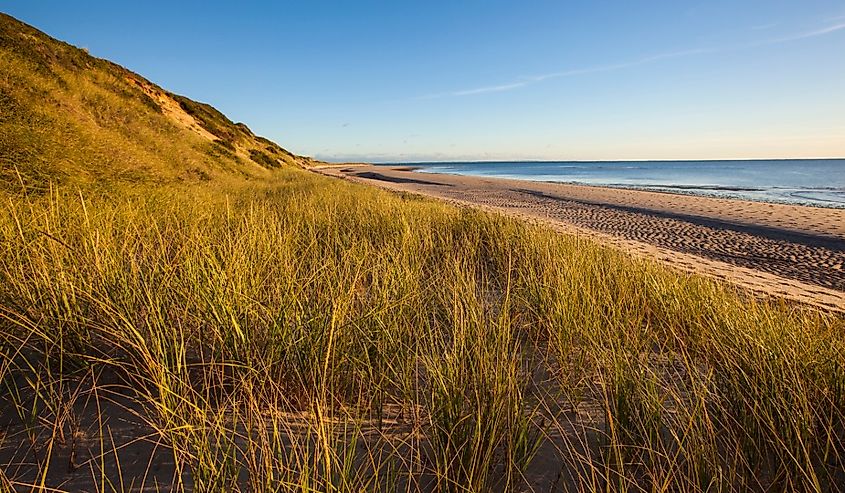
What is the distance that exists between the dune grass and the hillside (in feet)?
7.59

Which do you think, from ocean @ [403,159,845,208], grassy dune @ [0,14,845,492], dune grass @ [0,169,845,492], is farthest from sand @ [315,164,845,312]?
ocean @ [403,159,845,208]

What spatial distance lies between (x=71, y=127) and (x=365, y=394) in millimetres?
8377

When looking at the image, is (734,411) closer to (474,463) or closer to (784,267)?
(474,463)

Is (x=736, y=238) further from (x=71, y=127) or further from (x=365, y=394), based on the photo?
(x=71, y=127)

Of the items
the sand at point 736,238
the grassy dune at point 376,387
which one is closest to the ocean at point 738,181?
the sand at point 736,238

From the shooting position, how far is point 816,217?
13.1 meters

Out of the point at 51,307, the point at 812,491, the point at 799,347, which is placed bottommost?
the point at 812,491

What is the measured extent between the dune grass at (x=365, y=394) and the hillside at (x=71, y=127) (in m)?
2.31

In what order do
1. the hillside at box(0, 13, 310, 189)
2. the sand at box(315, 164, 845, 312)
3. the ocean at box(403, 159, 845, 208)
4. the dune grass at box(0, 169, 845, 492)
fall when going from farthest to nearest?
the ocean at box(403, 159, 845, 208), the sand at box(315, 164, 845, 312), the hillside at box(0, 13, 310, 189), the dune grass at box(0, 169, 845, 492)

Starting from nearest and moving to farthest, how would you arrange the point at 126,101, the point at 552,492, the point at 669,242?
the point at 552,492 → the point at 669,242 → the point at 126,101

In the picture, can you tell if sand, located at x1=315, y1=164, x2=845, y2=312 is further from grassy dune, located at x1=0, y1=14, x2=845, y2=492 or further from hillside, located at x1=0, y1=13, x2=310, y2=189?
hillside, located at x1=0, y1=13, x2=310, y2=189

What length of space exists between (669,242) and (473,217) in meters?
5.39

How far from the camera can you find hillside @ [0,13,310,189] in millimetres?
5726

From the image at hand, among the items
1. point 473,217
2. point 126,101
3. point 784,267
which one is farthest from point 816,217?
point 126,101
